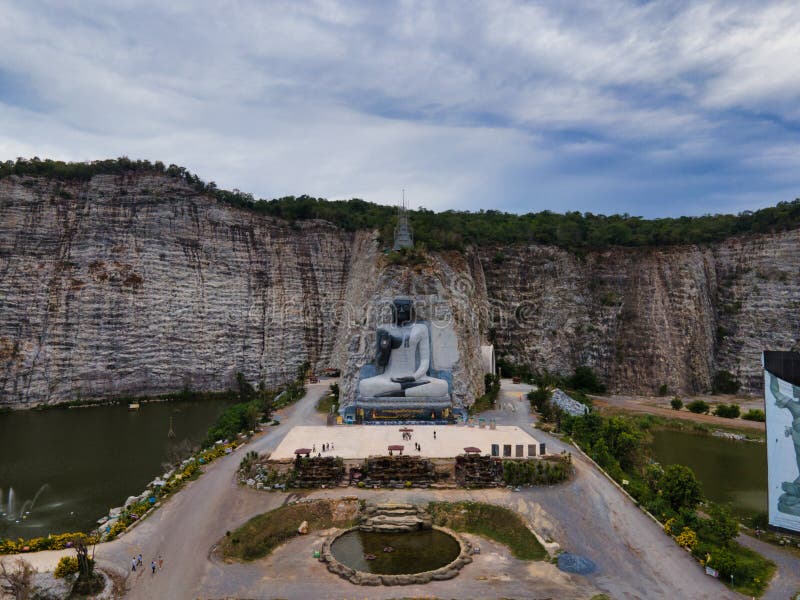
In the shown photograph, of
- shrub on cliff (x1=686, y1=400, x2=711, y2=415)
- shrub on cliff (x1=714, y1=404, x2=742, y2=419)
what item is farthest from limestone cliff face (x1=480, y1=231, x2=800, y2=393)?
shrub on cliff (x1=714, y1=404, x2=742, y2=419)

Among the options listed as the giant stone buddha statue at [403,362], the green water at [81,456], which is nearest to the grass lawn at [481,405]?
the giant stone buddha statue at [403,362]

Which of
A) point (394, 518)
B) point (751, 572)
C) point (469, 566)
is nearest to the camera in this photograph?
point (751, 572)

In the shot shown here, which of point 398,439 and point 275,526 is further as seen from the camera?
point 398,439

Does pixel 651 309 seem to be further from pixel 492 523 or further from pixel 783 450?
pixel 492 523

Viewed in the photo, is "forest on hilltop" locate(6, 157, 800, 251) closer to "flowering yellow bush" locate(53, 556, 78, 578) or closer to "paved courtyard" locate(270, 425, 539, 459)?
"paved courtyard" locate(270, 425, 539, 459)

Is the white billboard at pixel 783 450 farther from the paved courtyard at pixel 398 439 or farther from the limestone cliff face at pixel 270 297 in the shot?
the limestone cliff face at pixel 270 297

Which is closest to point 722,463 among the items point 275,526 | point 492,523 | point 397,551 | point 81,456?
point 492,523

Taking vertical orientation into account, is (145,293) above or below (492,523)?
above
